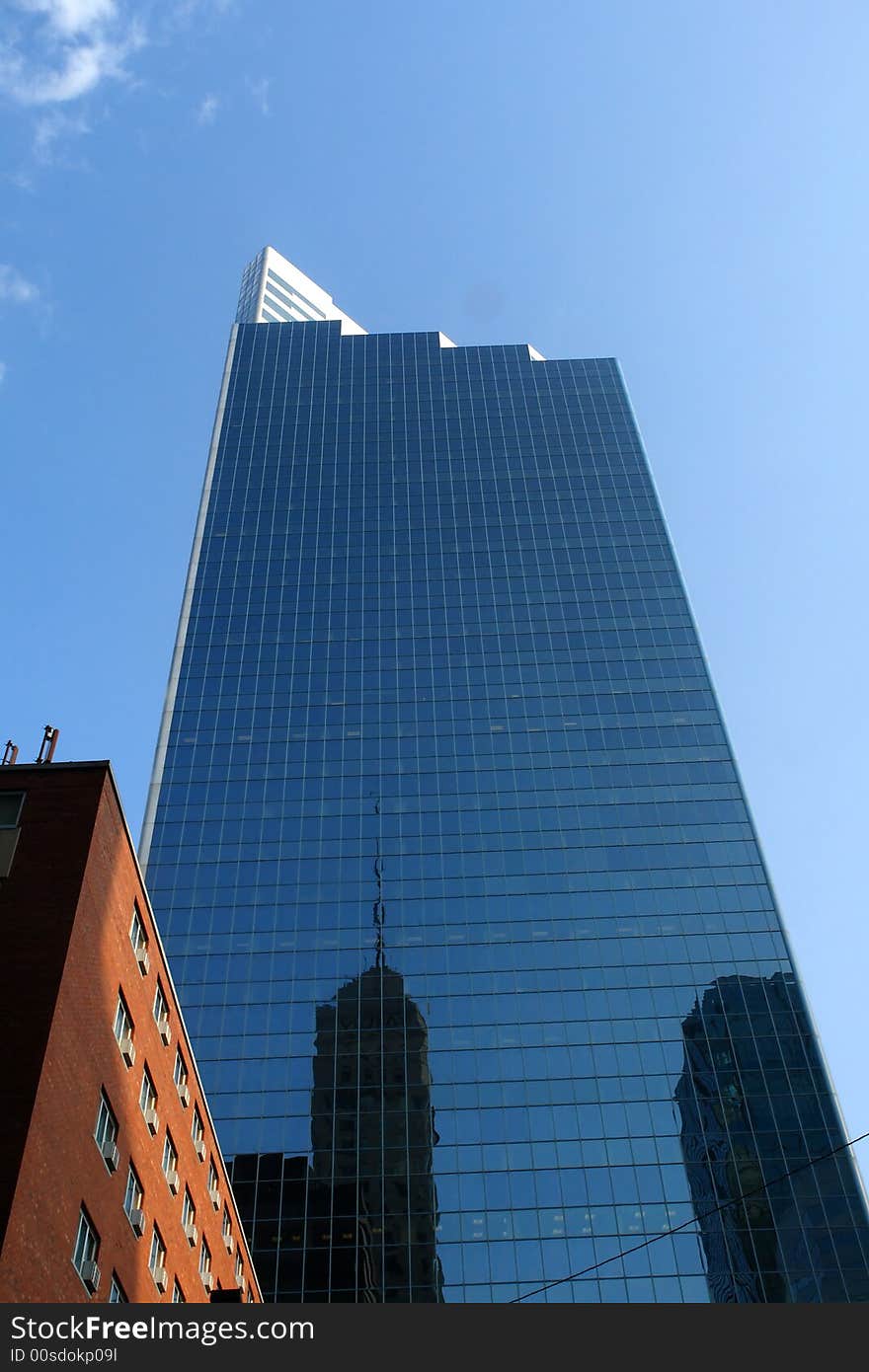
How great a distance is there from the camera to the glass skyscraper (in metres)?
85.9

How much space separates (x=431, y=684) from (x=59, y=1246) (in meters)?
92.1

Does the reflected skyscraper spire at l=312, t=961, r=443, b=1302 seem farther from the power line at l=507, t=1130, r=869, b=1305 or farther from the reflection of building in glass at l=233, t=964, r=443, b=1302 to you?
the power line at l=507, t=1130, r=869, b=1305

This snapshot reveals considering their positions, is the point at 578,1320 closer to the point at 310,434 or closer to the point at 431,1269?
the point at 431,1269

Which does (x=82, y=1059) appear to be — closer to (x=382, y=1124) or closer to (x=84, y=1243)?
(x=84, y=1243)

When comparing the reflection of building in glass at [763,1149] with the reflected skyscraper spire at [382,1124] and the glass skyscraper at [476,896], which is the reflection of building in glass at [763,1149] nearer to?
the glass skyscraper at [476,896]

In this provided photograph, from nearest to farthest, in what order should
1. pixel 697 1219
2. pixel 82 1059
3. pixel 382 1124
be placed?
1. pixel 82 1059
2. pixel 697 1219
3. pixel 382 1124

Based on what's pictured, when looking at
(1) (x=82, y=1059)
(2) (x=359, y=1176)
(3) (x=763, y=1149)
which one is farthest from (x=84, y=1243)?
(3) (x=763, y=1149)

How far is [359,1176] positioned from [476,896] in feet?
85.1

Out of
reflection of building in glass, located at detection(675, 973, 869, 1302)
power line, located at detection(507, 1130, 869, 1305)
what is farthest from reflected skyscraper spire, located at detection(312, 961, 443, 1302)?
reflection of building in glass, located at detection(675, 973, 869, 1302)

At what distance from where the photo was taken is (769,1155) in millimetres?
88750

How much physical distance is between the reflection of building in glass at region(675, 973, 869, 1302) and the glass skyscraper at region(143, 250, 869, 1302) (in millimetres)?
239

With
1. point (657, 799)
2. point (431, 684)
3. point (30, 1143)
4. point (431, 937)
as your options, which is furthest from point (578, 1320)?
point (431, 684)

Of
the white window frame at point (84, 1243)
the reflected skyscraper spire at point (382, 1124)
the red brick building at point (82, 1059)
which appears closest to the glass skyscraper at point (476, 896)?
the reflected skyscraper spire at point (382, 1124)

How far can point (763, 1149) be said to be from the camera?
8912 cm
